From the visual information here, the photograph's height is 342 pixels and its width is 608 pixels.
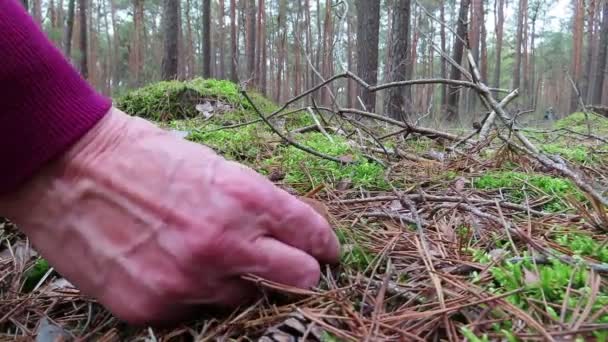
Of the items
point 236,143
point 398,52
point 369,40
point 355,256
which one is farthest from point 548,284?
point 369,40

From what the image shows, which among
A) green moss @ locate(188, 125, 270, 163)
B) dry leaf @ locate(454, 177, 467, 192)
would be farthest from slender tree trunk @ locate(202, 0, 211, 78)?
dry leaf @ locate(454, 177, 467, 192)

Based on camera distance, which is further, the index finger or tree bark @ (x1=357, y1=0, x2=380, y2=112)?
tree bark @ (x1=357, y1=0, x2=380, y2=112)

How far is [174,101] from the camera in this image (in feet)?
14.5

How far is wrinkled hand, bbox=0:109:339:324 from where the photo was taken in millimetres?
861

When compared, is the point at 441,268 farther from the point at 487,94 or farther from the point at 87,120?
the point at 487,94

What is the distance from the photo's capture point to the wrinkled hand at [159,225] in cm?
86

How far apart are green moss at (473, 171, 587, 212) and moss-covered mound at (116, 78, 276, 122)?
2842 millimetres

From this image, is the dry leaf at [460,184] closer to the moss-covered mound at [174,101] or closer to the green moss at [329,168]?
the green moss at [329,168]

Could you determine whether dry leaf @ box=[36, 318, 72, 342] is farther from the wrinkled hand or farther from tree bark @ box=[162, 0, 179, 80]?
tree bark @ box=[162, 0, 179, 80]

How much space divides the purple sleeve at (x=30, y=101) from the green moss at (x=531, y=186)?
1390 millimetres

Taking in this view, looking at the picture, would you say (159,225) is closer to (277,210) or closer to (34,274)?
(277,210)

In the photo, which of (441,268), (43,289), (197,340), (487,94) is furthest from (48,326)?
(487,94)

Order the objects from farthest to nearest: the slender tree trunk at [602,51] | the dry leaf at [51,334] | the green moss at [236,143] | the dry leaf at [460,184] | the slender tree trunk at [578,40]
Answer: the slender tree trunk at [578,40] < the slender tree trunk at [602,51] < the green moss at [236,143] < the dry leaf at [460,184] < the dry leaf at [51,334]

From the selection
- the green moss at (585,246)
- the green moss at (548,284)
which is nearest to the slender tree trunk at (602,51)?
the green moss at (585,246)
